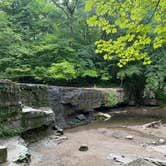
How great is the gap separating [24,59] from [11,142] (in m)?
9.02

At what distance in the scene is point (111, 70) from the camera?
17.1m

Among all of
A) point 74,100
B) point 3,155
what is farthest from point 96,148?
point 74,100

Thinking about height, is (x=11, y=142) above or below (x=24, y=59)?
below

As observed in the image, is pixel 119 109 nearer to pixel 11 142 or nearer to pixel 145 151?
pixel 145 151

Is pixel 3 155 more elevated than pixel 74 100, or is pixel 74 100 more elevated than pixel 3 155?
pixel 74 100

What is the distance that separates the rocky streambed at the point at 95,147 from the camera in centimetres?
505

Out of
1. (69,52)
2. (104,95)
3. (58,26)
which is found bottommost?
(104,95)

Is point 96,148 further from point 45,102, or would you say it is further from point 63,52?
point 63,52

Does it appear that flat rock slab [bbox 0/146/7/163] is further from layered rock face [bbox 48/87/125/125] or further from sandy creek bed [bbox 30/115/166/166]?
layered rock face [bbox 48/87/125/125]

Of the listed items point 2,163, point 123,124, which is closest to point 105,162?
point 2,163

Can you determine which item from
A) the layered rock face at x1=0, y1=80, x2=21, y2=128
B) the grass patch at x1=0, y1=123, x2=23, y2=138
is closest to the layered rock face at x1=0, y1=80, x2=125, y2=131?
the layered rock face at x1=0, y1=80, x2=21, y2=128

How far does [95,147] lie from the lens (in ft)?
21.1

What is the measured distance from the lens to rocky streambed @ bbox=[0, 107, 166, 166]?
5.05m

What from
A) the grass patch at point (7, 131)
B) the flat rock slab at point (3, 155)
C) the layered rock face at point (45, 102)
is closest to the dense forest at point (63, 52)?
the layered rock face at point (45, 102)
